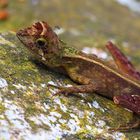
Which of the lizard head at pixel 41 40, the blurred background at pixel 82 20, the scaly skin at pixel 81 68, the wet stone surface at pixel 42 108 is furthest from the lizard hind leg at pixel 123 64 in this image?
the blurred background at pixel 82 20

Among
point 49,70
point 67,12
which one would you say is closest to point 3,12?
point 67,12

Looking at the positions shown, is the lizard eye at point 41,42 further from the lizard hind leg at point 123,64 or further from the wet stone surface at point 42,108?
the lizard hind leg at point 123,64

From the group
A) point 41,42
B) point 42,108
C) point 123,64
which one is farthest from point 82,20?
point 42,108

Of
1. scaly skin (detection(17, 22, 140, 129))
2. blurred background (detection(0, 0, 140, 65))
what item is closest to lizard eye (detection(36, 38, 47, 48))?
scaly skin (detection(17, 22, 140, 129))

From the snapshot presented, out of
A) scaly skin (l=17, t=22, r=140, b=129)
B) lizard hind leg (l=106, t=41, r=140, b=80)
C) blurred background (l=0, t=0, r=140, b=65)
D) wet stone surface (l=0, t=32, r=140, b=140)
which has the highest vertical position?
blurred background (l=0, t=0, r=140, b=65)

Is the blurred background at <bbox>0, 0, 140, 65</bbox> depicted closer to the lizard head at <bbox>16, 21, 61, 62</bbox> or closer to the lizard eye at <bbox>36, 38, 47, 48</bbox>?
the lizard head at <bbox>16, 21, 61, 62</bbox>

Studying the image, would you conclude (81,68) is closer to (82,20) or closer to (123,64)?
(123,64)
